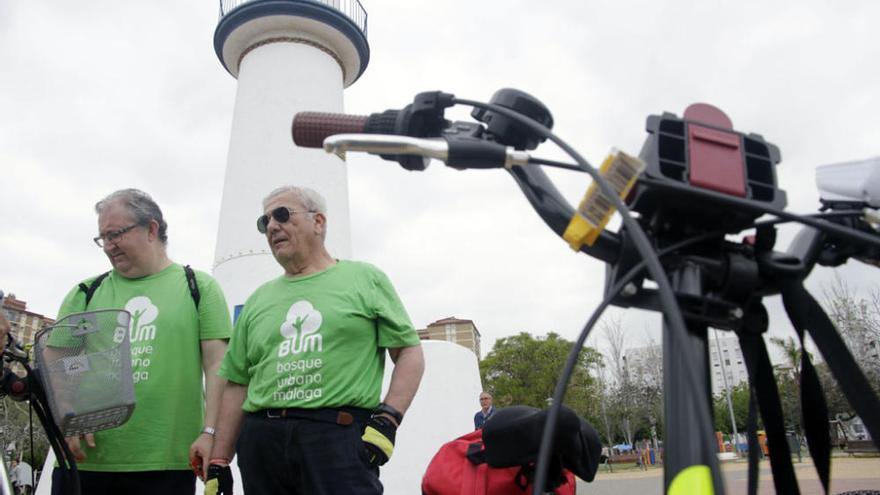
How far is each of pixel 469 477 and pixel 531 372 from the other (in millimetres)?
38219

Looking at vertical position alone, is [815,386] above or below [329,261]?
below

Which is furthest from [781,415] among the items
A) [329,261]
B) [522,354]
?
[522,354]

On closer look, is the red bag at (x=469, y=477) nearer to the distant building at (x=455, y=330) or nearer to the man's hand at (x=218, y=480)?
the man's hand at (x=218, y=480)

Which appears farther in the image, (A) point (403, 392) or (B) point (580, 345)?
(A) point (403, 392)

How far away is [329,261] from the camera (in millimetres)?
2818

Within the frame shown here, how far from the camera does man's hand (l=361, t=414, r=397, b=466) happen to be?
7.39 feet

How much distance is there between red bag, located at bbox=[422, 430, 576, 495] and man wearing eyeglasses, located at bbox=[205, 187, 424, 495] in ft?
0.86

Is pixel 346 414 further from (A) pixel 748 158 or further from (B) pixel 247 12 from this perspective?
(B) pixel 247 12

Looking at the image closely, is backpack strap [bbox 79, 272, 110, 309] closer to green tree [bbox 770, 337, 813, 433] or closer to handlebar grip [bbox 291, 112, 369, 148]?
handlebar grip [bbox 291, 112, 369, 148]

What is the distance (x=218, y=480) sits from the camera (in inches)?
98.3

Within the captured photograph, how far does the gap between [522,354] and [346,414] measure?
127 feet

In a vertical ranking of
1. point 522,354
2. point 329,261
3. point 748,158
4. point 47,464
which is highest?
point 522,354

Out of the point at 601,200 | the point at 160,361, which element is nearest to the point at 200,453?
the point at 160,361

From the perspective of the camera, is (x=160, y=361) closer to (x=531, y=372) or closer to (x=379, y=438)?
(x=379, y=438)
